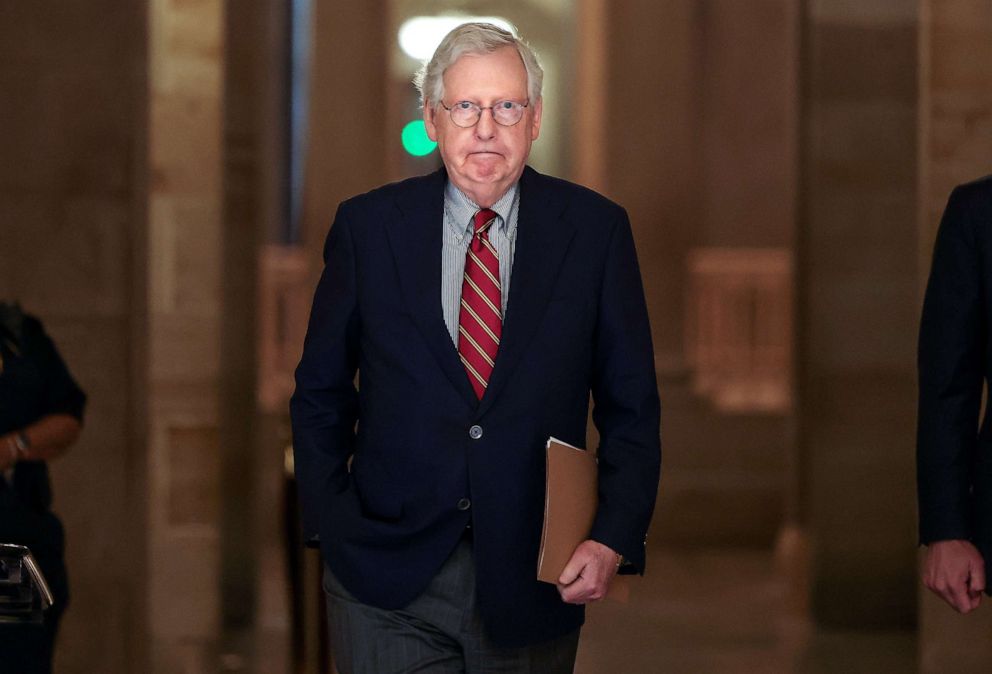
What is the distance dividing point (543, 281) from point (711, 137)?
1243 centimetres

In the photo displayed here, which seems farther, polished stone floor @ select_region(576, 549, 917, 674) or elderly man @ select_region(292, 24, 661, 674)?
polished stone floor @ select_region(576, 549, 917, 674)

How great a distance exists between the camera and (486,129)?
328 centimetres

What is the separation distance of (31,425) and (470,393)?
2494mm

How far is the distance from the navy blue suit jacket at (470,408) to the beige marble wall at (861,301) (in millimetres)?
5466

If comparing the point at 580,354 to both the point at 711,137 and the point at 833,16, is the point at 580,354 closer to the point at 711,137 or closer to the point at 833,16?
the point at 833,16

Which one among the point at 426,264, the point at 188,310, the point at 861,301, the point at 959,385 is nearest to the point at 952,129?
the point at 861,301

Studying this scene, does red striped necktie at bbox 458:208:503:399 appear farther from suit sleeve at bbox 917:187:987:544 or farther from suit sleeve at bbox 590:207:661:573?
suit sleeve at bbox 917:187:987:544

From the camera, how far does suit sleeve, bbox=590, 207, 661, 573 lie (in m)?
3.29

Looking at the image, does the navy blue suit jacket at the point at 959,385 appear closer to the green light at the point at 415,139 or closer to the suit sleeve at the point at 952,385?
the suit sleeve at the point at 952,385

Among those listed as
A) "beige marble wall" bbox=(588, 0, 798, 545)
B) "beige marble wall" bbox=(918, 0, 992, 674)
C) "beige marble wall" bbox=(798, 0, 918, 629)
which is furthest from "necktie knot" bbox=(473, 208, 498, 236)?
"beige marble wall" bbox=(588, 0, 798, 545)

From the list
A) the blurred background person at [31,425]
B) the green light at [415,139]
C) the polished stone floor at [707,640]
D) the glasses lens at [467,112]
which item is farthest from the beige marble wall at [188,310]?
the green light at [415,139]

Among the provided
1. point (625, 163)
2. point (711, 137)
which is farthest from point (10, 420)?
point (711, 137)

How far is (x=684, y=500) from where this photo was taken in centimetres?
1362

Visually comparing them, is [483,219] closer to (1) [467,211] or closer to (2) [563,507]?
(1) [467,211]
